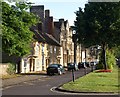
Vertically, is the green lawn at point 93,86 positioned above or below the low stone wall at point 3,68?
below

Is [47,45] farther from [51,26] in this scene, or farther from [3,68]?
[3,68]

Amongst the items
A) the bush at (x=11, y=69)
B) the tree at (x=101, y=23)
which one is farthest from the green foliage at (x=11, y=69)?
the tree at (x=101, y=23)

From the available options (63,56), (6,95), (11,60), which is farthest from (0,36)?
(63,56)

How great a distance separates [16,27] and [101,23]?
19.7 meters

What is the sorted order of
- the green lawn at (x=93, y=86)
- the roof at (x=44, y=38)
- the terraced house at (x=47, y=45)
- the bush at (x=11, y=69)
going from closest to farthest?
the green lawn at (x=93, y=86)
the bush at (x=11, y=69)
the terraced house at (x=47, y=45)
the roof at (x=44, y=38)

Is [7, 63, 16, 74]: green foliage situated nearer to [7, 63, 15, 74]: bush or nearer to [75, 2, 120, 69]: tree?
[7, 63, 15, 74]: bush

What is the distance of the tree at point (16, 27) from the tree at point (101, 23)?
1594 centimetres

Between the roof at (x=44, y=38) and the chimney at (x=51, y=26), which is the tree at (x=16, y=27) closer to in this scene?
the roof at (x=44, y=38)

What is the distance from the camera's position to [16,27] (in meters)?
37.3

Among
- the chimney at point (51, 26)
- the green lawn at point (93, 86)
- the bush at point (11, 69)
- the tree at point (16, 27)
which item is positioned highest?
the chimney at point (51, 26)

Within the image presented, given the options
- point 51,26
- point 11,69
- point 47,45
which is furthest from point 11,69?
point 51,26

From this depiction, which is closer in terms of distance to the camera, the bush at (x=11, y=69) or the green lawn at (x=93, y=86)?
the green lawn at (x=93, y=86)

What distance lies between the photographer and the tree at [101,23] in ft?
175

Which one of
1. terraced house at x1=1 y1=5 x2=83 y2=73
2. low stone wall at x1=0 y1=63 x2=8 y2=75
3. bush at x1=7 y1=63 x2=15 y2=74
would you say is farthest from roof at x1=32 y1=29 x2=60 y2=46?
low stone wall at x1=0 y1=63 x2=8 y2=75
